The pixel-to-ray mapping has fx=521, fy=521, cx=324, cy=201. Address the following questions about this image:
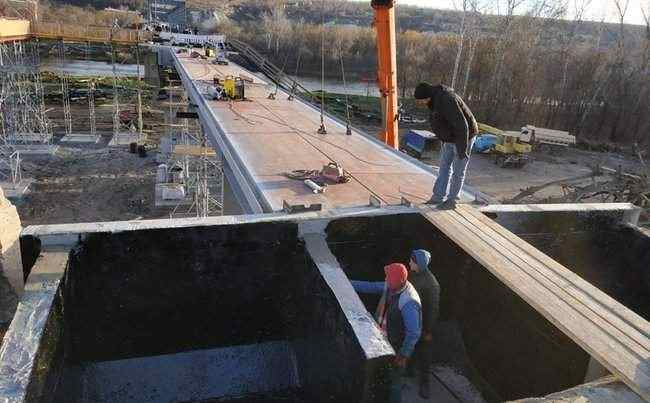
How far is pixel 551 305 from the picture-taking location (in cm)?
466

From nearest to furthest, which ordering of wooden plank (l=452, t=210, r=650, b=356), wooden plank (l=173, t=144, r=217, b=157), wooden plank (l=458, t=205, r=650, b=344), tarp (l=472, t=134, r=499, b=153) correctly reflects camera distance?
wooden plank (l=452, t=210, r=650, b=356), wooden plank (l=458, t=205, r=650, b=344), wooden plank (l=173, t=144, r=217, b=157), tarp (l=472, t=134, r=499, b=153)

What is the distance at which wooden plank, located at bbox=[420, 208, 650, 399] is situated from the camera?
12.6 ft

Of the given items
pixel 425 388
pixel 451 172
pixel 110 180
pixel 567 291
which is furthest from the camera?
pixel 110 180

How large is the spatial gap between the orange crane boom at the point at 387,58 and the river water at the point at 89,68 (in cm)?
3737

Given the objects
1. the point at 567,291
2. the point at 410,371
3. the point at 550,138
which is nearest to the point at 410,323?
the point at 567,291

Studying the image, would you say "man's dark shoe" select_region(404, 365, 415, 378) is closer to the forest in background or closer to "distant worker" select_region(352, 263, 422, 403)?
"distant worker" select_region(352, 263, 422, 403)

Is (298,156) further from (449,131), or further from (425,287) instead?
(425,287)

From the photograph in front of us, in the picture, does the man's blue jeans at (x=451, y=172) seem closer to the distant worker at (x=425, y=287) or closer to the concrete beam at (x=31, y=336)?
the distant worker at (x=425, y=287)

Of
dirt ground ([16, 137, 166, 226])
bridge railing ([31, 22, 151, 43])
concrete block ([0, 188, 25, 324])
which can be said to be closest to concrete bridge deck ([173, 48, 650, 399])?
concrete block ([0, 188, 25, 324])

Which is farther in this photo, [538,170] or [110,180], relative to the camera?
[538,170]

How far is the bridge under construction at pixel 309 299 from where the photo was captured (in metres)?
4.70

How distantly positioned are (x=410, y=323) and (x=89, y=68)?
50.1 metres

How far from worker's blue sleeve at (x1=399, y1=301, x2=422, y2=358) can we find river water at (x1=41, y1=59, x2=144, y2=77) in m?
43.3

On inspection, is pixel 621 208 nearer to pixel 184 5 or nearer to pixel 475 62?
pixel 475 62
